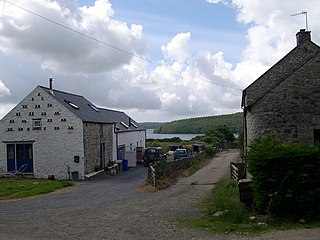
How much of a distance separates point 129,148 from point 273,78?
25.8 meters

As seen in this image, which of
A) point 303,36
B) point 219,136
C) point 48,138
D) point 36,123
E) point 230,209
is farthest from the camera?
point 219,136

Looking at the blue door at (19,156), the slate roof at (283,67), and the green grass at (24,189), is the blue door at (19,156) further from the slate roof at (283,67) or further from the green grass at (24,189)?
the slate roof at (283,67)

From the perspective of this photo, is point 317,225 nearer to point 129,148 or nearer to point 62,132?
point 62,132

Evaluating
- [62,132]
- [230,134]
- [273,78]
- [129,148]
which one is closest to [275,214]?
[273,78]

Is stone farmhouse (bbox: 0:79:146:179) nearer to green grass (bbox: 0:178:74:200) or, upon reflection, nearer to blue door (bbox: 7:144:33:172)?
blue door (bbox: 7:144:33:172)

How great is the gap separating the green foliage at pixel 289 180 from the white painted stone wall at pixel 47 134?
2021cm

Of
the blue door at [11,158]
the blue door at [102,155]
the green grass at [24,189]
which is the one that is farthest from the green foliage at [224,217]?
the blue door at [102,155]

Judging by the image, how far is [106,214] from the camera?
1555 centimetres

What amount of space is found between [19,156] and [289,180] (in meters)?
24.9

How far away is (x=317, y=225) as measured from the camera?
12.2 m

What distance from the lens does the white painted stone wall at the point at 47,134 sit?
105 ft

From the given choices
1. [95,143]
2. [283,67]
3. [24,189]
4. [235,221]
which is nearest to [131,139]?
[95,143]

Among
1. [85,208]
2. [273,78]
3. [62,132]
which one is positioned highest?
[273,78]

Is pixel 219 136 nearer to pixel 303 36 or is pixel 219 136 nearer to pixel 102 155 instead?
pixel 102 155
